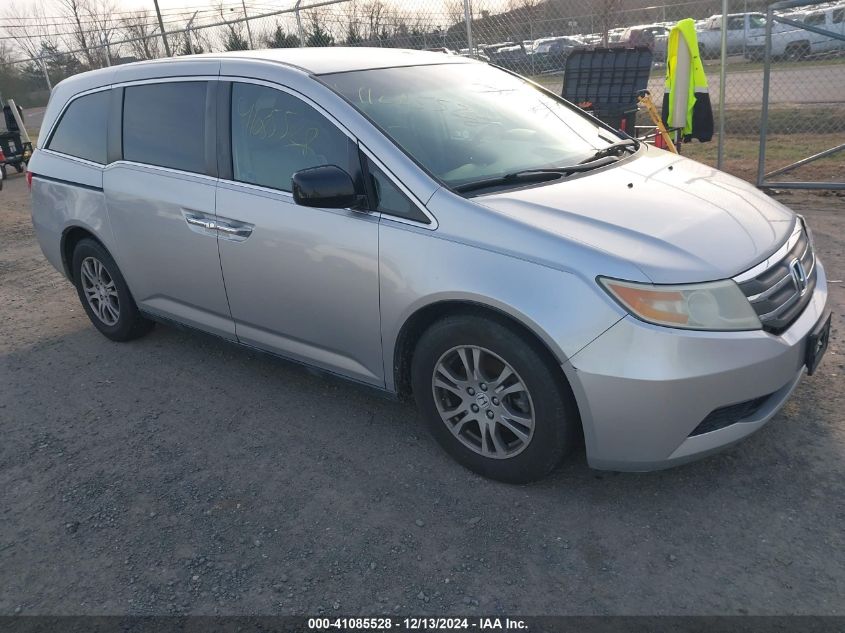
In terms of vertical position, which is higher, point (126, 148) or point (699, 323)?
point (126, 148)

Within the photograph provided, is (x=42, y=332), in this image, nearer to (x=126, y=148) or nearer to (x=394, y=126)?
(x=126, y=148)

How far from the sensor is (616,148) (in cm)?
385

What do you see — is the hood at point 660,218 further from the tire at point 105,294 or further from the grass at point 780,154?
the grass at point 780,154

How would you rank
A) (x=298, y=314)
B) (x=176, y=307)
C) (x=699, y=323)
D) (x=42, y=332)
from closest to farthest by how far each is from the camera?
(x=699, y=323) → (x=298, y=314) → (x=176, y=307) → (x=42, y=332)

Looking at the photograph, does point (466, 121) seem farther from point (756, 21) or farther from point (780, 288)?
point (756, 21)

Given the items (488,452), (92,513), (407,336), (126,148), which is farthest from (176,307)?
(488,452)

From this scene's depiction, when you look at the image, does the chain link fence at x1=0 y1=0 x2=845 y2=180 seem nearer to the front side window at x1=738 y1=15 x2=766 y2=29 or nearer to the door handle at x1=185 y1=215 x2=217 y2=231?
the front side window at x1=738 y1=15 x2=766 y2=29

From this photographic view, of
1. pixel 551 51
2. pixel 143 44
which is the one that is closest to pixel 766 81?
pixel 551 51

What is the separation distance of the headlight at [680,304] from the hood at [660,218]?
4 cm

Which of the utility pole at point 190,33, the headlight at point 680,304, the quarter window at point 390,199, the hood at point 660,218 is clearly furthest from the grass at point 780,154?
the utility pole at point 190,33

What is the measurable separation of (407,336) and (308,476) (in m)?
0.82

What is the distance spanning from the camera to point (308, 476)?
3328mm

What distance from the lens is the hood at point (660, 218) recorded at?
106 inches

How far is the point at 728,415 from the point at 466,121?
6.18 ft
